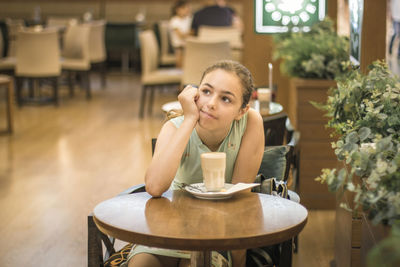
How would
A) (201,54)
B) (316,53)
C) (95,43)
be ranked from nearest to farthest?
(316,53)
(201,54)
(95,43)

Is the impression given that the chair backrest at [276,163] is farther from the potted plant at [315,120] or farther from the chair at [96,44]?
the chair at [96,44]

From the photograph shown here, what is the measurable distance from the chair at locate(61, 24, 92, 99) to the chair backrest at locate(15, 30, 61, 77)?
0.69 m

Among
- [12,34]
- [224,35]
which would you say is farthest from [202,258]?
[12,34]

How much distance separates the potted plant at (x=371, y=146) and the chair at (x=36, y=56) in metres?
6.95

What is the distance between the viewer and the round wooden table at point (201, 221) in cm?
173

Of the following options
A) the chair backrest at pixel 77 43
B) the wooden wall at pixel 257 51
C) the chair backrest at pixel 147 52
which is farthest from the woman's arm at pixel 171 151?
the chair backrest at pixel 77 43

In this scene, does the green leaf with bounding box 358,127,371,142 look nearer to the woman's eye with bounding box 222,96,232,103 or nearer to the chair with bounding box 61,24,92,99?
the woman's eye with bounding box 222,96,232,103

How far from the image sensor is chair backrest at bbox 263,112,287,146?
135 inches

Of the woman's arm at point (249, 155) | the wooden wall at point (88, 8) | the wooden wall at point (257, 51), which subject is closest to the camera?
the woman's arm at point (249, 155)

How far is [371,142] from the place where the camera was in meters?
2.39

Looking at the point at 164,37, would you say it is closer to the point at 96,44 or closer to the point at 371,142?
the point at 96,44

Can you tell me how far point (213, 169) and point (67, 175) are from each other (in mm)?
3479

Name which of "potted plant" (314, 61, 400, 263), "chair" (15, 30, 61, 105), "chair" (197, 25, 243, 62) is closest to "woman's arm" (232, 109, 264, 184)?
"potted plant" (314, 61, 400, 263)

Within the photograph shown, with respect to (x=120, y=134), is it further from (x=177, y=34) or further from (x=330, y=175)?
(x=330, y=175)
